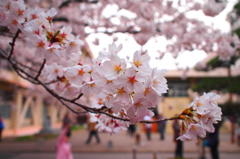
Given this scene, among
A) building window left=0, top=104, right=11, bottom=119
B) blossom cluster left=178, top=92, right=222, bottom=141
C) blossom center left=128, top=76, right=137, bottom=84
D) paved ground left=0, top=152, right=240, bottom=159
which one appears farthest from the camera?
building window left=0, top=104, right=11, bottom=119

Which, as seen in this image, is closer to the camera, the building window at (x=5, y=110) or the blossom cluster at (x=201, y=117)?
the blossom cluster at (x=201, y=117)

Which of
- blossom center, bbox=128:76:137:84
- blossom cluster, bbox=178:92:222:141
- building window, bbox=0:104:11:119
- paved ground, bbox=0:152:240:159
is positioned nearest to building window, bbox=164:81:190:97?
paved ground, bbox=0:152:240:159

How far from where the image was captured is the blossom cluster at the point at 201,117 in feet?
4.15

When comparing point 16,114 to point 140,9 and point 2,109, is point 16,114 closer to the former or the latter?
point 2,109

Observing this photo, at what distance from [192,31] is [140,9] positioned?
3.93 ft

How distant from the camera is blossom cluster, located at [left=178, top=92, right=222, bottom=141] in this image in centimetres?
126

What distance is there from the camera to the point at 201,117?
1.28 metres

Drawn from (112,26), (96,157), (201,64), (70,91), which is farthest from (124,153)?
(70,91)

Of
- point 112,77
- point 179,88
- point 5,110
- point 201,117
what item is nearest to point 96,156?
point 201,117

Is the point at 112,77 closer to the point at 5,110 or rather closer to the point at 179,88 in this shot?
the point at 5,110

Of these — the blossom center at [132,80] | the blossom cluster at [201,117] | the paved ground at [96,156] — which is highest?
the blossom center at [132,80]

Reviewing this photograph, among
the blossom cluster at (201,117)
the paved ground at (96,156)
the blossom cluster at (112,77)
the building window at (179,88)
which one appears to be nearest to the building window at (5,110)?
the paved ground at (96,156)

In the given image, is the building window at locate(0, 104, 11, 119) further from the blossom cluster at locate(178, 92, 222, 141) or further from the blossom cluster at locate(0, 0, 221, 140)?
the blossom cluster at locate(178, 92, 222, 141)

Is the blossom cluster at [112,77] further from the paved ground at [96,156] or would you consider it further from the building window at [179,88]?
the building window at [179,88]
